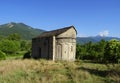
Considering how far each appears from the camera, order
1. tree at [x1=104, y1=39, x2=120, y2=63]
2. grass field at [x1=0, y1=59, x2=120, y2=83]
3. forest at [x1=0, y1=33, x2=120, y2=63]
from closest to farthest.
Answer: grass field at [x1=0, y1=59, x2=120, y2=83] < tree at [x1=104, y1=39, x2=120, y2=63] < forest at [x1=0, y1=33, x2=120, y2=63]

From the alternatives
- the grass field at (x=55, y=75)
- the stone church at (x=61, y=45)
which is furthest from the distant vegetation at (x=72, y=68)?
the stone church at (x=61, y=45)

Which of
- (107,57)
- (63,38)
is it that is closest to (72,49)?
(63,38)

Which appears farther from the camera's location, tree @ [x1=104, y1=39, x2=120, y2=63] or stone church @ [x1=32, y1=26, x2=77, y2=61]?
stone church @ [x1=32, y1=26, x2=77, y2=61]

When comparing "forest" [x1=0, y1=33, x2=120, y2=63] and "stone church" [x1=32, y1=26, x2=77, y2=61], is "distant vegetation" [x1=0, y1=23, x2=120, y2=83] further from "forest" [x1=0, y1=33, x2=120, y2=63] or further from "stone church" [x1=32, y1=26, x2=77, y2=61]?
"stone church" [x1=32, y1=26, x2=77, y2=61]

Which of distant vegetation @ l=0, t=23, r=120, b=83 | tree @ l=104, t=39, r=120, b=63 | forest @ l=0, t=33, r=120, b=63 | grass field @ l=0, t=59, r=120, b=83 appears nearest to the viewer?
grass field @ l=0, t=59, r=120, b=83

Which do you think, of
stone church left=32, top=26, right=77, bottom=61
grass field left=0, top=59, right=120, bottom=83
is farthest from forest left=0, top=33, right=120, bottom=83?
stone church left=32, top=26, right=77, bottom=61

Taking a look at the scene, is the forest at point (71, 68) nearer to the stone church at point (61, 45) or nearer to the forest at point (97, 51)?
the forest at point (97, 51)

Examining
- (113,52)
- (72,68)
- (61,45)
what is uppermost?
(61,45)

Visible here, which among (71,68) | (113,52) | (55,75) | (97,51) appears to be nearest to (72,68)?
(71,68)

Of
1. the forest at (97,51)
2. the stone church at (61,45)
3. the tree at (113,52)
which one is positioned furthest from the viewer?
the stone church at (61,45)

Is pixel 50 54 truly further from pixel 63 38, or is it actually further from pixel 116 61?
pixel 116 61

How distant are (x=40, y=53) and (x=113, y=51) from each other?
15.9 meters

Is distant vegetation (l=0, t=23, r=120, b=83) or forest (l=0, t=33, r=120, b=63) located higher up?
forest (l=0, t=33, r=120, b=63)

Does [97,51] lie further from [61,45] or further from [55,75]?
[55,75]
